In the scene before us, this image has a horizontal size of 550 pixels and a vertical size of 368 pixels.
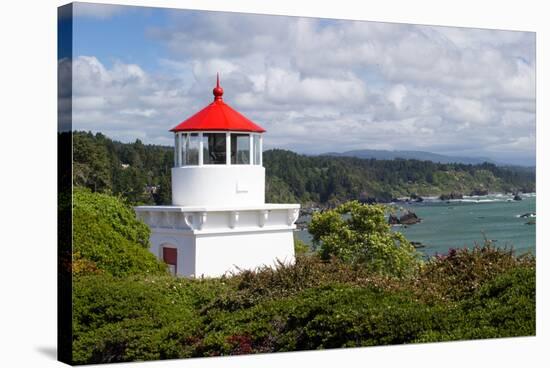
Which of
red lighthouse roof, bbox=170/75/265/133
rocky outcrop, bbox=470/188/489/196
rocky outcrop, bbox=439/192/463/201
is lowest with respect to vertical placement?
rocky outcrop, bbox=439/192/463/201

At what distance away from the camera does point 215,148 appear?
15.1m

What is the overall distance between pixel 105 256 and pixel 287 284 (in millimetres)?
2338

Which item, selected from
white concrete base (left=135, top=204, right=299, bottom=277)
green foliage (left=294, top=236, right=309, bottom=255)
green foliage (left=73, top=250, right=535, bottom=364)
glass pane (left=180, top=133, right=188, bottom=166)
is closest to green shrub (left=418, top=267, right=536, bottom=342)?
green foliage (left=73, top=250, right=535, bottom=364)

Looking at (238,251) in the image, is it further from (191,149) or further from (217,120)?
(217,120)

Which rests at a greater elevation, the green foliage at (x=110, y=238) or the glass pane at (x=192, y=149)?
the glass pane at (x=192, y=149)

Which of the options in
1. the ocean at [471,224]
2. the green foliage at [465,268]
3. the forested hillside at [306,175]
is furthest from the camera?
the forested hillside at [306,175]

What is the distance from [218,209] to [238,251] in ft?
2.23

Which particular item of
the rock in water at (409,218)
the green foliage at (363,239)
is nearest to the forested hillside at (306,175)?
the rock in water at (409,218)

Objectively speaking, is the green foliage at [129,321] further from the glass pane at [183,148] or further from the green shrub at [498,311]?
the green shrub at [498,311]

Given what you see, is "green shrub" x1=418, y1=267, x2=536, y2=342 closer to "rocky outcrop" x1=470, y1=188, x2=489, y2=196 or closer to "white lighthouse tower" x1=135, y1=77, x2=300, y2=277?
"white lighthouse tower" x1=135, y1=77, x2=300, y2=277

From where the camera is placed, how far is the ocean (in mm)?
15055

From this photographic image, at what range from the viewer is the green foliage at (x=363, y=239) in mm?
16391

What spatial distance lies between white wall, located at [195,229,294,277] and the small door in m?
0.41
